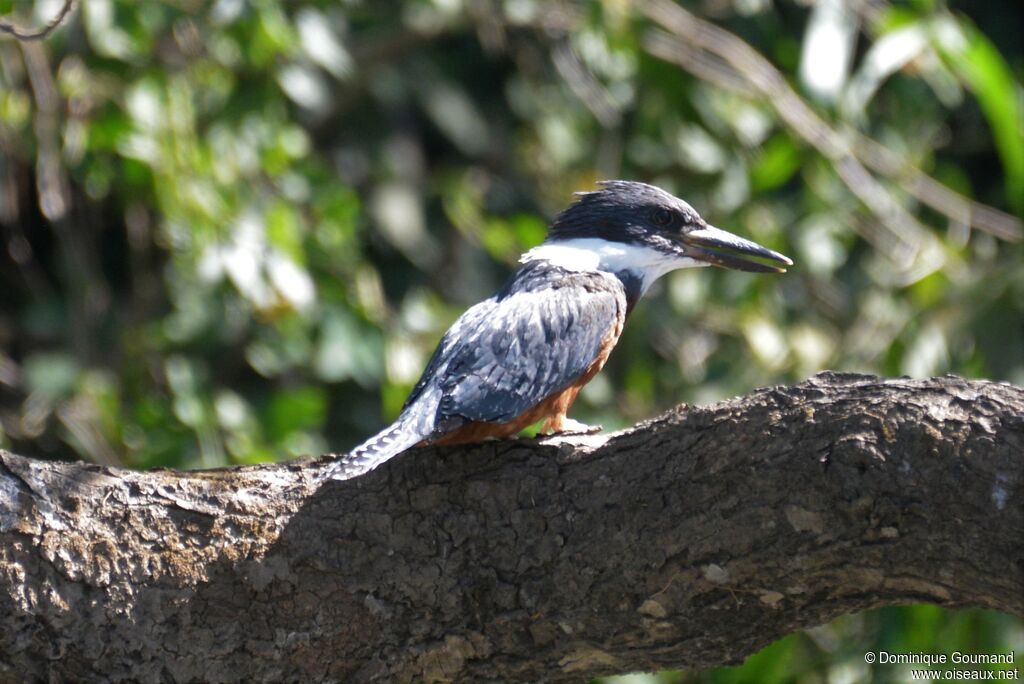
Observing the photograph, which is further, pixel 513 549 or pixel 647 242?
pixel 647 242

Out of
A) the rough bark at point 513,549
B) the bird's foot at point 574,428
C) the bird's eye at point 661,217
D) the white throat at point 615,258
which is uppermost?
the bird's eye at point 661,217

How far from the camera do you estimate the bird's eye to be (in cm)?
370

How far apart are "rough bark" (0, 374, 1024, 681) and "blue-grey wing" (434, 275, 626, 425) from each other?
11cm

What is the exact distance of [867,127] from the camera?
539 cm

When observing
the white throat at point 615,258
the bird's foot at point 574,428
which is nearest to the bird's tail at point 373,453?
the bird's foot at point 574,428

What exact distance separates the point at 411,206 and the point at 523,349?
92.7 inches

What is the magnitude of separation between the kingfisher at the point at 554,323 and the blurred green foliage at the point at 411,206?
3.10 feet

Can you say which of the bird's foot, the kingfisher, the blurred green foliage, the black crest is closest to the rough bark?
the kingfisher

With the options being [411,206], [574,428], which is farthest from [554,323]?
[411,206]

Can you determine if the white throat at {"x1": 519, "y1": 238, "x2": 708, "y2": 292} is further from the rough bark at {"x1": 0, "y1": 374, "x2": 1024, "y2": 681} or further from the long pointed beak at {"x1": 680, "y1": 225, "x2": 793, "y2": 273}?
the rough bark at {"x1": 0, "y1": 374, "x2": 1024, "y2": 681}

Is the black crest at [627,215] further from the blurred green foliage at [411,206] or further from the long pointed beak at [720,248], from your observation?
the blurred green foliage at [411,206]

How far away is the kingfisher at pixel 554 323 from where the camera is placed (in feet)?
9.30

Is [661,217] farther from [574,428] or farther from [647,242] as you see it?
[574,428]

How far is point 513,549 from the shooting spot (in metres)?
2.62
